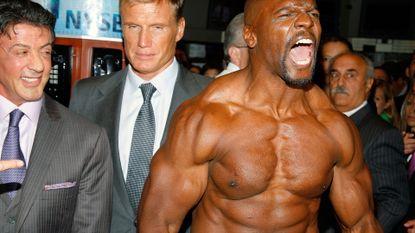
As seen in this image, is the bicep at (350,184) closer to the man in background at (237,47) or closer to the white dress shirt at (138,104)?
the white dress shirt at (138,104)

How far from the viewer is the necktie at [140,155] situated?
93.1 inches

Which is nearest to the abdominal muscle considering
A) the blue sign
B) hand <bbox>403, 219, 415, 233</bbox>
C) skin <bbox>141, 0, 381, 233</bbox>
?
skin <bbox>141, 0, 381, 233</bbox>

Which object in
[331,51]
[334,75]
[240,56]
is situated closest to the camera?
[240,56]

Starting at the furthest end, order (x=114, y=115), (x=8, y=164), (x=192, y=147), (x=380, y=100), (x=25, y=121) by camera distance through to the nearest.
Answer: (x=380, y=100)
(x=114, y=115)
(x=25, y=121)
(x=192, y=147)
(x=8, y=164)

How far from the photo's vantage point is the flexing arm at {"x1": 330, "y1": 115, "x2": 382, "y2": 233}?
2.13m

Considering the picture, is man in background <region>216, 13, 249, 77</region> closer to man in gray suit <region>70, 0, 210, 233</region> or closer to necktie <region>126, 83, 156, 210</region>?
man in gray suit <region>70, 0, 210, 233</region>

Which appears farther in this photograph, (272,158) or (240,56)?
(240,56)

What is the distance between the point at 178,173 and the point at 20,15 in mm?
844

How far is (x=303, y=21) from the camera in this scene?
198cm

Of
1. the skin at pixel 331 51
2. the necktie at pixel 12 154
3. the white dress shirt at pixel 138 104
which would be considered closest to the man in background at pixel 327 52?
the skin at pixel 331 51

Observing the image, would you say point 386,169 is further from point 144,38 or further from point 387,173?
point 144,38

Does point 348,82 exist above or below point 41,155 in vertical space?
above

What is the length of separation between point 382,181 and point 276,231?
106cm

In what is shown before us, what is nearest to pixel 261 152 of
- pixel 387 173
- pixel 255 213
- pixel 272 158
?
pixel 272 158
